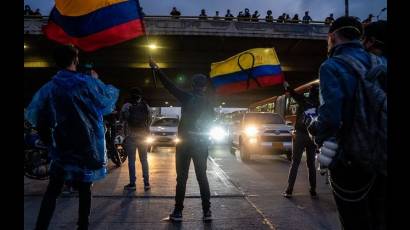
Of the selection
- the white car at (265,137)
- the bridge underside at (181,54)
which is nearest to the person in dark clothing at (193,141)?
the white car at (265,137)

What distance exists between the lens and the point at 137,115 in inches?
329

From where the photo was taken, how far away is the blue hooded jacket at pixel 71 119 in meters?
3.89

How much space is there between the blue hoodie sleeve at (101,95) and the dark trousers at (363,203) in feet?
7.55

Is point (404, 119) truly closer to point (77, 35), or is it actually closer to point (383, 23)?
point (383, 23)

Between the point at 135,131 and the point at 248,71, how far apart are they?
2.73 meters

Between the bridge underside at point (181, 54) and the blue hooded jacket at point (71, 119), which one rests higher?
the bridge underside at point (181, 54)

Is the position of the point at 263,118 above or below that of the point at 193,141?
above

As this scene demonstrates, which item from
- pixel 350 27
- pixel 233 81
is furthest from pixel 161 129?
pixel 350 27

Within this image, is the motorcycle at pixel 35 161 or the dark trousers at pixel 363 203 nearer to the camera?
the dark trousers at pixel 363 203

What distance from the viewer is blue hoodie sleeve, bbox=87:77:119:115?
4020 mm

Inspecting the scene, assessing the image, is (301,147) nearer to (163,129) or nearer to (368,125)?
(368,125)

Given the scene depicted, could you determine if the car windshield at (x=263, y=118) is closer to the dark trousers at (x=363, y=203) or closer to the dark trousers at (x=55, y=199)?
the dark trousers at (x=55, y=199)

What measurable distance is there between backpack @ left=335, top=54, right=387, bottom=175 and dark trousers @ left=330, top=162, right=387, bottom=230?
0.09 metres

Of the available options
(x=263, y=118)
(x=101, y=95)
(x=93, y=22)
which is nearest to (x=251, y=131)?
(x=263, y=118)
